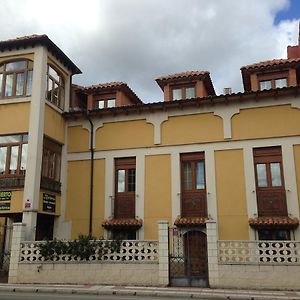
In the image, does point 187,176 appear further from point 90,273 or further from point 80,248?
point 90,273

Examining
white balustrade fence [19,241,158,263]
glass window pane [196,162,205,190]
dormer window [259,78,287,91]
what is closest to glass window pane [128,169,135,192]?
glass window pane [196,162,205,190]

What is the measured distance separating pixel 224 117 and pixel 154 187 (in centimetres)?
435

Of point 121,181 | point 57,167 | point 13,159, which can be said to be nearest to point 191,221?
point 121,181

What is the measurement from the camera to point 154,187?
1769 centimetres

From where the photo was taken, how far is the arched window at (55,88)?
18.5m

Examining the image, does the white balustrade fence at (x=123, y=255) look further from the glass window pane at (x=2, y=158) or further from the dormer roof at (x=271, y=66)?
the dormer roof at (x=271, y=66)

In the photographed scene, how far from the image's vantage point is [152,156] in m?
18.1

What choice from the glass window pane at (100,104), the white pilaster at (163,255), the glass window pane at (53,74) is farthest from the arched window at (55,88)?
the white pilaster at (163,255)

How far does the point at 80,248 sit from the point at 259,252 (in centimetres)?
613

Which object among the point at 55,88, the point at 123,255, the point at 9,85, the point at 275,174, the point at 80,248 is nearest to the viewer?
the point at 123,255

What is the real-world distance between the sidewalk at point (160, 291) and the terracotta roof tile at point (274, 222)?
3.77 m

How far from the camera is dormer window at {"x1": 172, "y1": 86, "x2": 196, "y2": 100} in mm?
19562

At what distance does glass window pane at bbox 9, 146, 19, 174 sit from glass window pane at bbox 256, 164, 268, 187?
1022 cm

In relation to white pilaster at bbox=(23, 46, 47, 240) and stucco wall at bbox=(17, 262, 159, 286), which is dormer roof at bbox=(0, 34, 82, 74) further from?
stucco wall at bbox=(17, 262, 159, 286)
